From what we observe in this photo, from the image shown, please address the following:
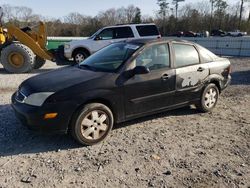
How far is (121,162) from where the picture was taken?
13.5 ft

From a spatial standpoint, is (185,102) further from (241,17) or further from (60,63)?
(241,17)

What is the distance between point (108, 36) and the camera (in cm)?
1356

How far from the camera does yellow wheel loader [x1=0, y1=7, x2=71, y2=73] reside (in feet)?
38.5

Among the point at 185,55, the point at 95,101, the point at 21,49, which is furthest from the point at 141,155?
the point at 21,49

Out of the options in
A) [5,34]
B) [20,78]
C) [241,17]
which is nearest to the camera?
[20,78]

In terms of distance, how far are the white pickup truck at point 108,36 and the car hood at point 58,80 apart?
827cm

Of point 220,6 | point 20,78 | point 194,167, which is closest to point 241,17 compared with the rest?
point 220,6

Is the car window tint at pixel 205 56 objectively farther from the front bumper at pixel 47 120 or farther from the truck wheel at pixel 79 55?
the truck wheel at pixel 79 55

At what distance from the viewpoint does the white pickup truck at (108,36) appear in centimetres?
1323

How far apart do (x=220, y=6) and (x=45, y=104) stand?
6685 centimetres

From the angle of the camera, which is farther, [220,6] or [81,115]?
[220,6]

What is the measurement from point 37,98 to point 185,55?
2.92m

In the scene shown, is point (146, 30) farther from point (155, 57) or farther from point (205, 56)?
point (155, 57)

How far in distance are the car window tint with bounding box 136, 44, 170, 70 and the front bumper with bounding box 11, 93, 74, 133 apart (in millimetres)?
1485
